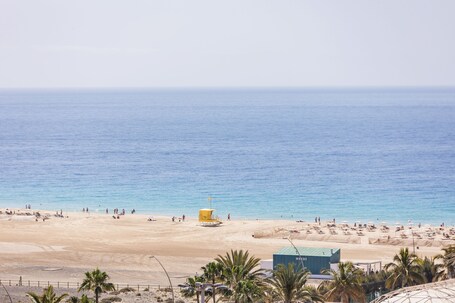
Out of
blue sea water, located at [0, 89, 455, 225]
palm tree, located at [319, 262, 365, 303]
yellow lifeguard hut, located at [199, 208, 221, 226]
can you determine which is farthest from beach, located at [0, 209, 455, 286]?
palm tree, located at [319, 262, 365, 303]

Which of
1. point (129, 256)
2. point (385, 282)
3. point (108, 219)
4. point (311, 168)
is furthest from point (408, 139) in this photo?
point (385, 282)

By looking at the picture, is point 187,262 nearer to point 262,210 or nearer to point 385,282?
point 385,282

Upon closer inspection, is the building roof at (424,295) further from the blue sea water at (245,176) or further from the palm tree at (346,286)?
the blue sea water at (245,176)

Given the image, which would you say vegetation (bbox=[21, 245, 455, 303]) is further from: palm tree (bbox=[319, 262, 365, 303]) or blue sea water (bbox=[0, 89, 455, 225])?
blue sea water (bbox=[0, 89, 455, 225])

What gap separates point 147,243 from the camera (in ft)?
276

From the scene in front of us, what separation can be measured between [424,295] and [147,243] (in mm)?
46850

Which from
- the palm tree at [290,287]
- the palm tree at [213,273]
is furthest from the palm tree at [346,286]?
the palm tree at [213,273]

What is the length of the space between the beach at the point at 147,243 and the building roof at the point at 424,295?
2799 cm

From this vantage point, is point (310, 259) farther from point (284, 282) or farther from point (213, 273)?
point (284, 282)

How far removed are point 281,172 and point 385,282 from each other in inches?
3487

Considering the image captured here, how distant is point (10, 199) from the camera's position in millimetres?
119562

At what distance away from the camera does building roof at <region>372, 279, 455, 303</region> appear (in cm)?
3941

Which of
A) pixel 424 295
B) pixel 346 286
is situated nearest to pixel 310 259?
pixel 346 286

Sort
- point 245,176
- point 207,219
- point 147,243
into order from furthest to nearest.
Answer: point 245,176
point 207,219
point 147,243
